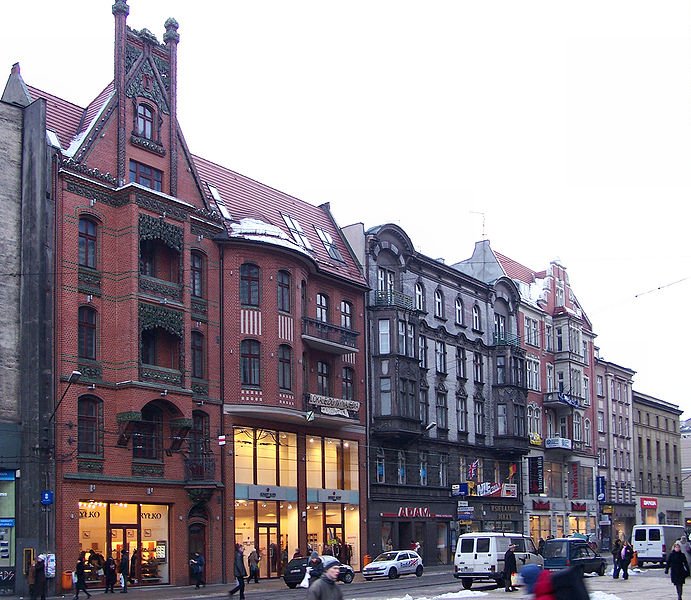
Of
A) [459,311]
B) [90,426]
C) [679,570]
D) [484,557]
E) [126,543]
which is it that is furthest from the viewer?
[459,311]

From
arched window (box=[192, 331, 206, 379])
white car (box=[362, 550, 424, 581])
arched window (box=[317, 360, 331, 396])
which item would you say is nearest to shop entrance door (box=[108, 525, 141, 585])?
arched window (box=[192, 331, 206, 379])

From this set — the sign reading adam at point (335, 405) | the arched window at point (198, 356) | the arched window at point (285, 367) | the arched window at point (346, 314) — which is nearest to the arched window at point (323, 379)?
the sign reading adam at point (335, 405)

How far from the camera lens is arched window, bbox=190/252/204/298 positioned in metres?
45.3

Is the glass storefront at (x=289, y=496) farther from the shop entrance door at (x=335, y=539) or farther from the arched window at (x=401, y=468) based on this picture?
the arched window at (x=401, y=468)

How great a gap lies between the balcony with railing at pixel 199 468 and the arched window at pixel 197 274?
704cm

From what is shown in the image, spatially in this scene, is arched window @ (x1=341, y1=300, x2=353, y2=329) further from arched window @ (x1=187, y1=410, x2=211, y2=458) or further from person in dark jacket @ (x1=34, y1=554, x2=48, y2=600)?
person in dark jacket @ (x1=34, y1=554, x2=48, y2=600)

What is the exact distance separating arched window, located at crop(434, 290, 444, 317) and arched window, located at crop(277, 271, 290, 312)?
1723cm

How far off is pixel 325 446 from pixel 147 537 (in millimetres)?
13128

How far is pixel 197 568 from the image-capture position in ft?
135

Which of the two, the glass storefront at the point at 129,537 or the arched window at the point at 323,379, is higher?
the arched window at the point at 323,379

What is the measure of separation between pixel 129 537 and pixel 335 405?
13.7 meters

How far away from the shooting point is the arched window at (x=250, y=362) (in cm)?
4665

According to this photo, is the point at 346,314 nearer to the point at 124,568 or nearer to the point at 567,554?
the point at 567,554

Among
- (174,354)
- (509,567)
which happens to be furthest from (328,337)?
(509,567)
